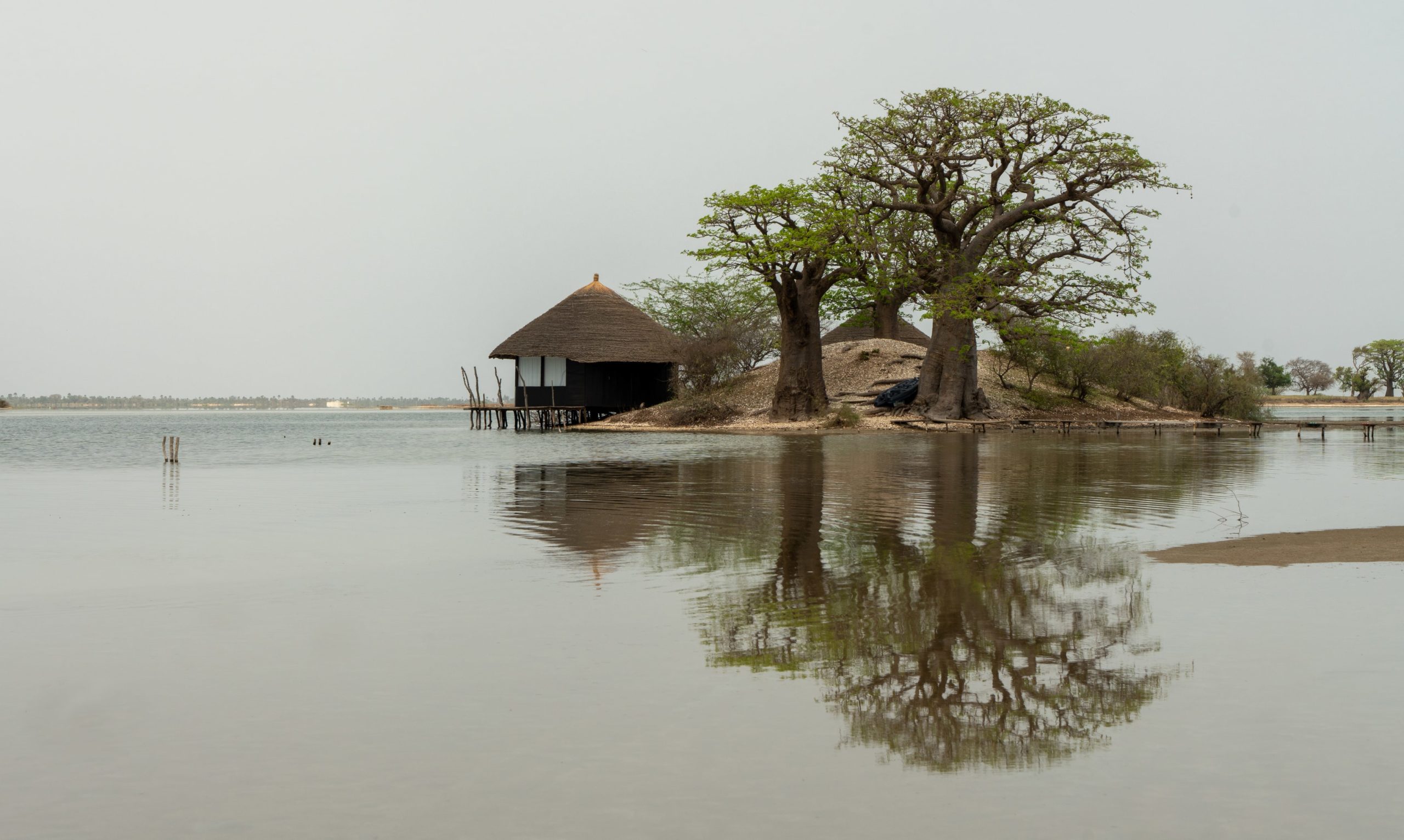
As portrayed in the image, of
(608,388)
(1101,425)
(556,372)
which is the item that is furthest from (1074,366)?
(556,372)

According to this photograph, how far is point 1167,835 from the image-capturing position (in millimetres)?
3791

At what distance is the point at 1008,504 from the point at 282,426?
61.3 m

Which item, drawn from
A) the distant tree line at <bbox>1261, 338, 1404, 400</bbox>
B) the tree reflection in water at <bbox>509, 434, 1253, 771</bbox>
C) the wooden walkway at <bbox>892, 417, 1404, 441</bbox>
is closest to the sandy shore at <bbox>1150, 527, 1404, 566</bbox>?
the tree reflection in water at <bbox>509, 434, 1253, 771</bbox>

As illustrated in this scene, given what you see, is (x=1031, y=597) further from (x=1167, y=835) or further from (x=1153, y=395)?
(x=1153, y=395)

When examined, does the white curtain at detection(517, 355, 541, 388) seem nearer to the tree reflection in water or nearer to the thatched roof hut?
the thatched roof hut

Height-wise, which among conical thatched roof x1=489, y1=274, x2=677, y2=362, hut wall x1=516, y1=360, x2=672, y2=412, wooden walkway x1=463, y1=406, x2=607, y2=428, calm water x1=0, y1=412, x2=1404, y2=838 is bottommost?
calm water x1=0, y1=412, x2=1404, y2=838

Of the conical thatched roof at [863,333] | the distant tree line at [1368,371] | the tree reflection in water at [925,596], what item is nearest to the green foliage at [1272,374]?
the distant tree line at [1368,371]

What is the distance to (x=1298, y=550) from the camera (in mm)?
10367

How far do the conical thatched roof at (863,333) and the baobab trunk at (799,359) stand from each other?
12685mm

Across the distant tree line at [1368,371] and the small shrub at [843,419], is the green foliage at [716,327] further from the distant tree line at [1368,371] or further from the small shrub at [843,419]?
the distant tree line at [1368,371]

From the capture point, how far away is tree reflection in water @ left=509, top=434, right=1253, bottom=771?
513 centimetres

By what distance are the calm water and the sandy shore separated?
41cm

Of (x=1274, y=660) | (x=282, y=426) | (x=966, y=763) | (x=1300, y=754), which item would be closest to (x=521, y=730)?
(x=966, y=763)

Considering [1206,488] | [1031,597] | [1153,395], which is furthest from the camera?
[1153,395]
